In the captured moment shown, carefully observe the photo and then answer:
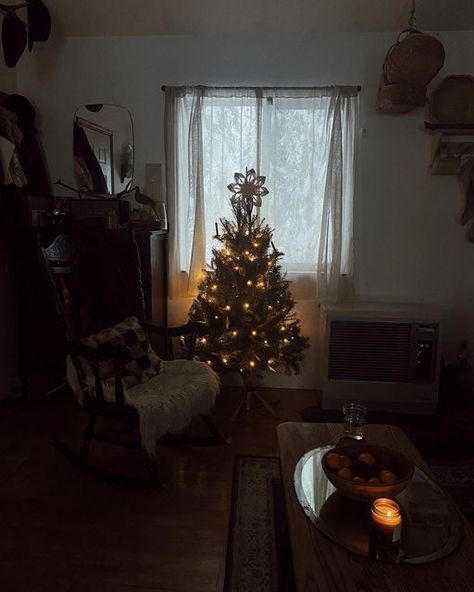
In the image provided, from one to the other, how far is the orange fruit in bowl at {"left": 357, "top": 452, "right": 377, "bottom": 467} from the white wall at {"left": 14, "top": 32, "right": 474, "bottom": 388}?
1983 mm

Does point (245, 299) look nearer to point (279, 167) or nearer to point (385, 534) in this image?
point (279, 167)

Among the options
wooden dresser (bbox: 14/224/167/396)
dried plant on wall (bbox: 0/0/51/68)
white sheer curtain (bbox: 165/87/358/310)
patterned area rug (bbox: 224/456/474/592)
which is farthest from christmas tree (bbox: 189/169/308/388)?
dried plant on wall (bbox: 0/0/51/68)

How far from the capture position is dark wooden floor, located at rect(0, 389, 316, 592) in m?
1.60

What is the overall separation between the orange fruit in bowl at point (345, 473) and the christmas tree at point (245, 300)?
1431 millimetres

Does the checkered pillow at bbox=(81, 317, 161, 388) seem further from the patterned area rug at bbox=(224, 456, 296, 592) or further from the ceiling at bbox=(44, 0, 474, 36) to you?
the ceiling at bbox=(44, 0, 474, 36)

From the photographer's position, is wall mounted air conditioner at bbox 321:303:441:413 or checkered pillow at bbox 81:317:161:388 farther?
wall mounted air conditioner at bbox 321:303:441:413

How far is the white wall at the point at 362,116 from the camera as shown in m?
3.07

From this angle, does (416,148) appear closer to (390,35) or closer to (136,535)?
(390,35)

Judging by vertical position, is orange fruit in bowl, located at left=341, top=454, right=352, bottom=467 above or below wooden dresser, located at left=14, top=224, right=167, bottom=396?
below

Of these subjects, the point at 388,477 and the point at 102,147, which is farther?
the point at 102,147

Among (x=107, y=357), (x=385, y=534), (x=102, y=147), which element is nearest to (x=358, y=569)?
(x=385, y=534)

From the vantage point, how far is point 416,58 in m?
2.59

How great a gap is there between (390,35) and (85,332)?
2834 millimetres

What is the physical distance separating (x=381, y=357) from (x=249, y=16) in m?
2.47
